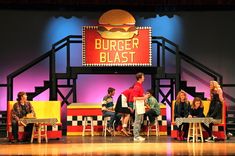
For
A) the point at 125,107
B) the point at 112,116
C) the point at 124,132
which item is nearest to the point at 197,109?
the point at 125,107

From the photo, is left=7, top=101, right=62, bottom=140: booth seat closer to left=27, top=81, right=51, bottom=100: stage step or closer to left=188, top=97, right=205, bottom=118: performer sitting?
left=27, top=81, right=51, bottom=100: stage step

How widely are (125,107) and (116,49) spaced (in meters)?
2.69

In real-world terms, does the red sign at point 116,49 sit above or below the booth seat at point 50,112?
above

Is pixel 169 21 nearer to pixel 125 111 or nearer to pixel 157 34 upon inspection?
pixel 157 34

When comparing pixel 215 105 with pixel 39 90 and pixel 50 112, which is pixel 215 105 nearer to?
pixel 50 112

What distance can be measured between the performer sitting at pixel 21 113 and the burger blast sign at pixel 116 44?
3255 millimetres

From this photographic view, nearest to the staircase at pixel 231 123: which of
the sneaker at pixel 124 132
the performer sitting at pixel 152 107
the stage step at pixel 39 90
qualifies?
the performer sitting at pixel 152 107

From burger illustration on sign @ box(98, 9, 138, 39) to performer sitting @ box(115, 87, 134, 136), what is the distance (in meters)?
2.64

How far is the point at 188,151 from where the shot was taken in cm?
1081

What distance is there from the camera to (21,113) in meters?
14.0

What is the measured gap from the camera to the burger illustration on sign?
17078 mm

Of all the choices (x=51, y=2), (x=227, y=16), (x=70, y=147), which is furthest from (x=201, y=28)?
(x=70, y=147)

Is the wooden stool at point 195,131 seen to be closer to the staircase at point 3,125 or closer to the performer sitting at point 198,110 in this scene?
the performer sitting at point 198,110

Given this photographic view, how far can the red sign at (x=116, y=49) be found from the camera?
55.6 feet
